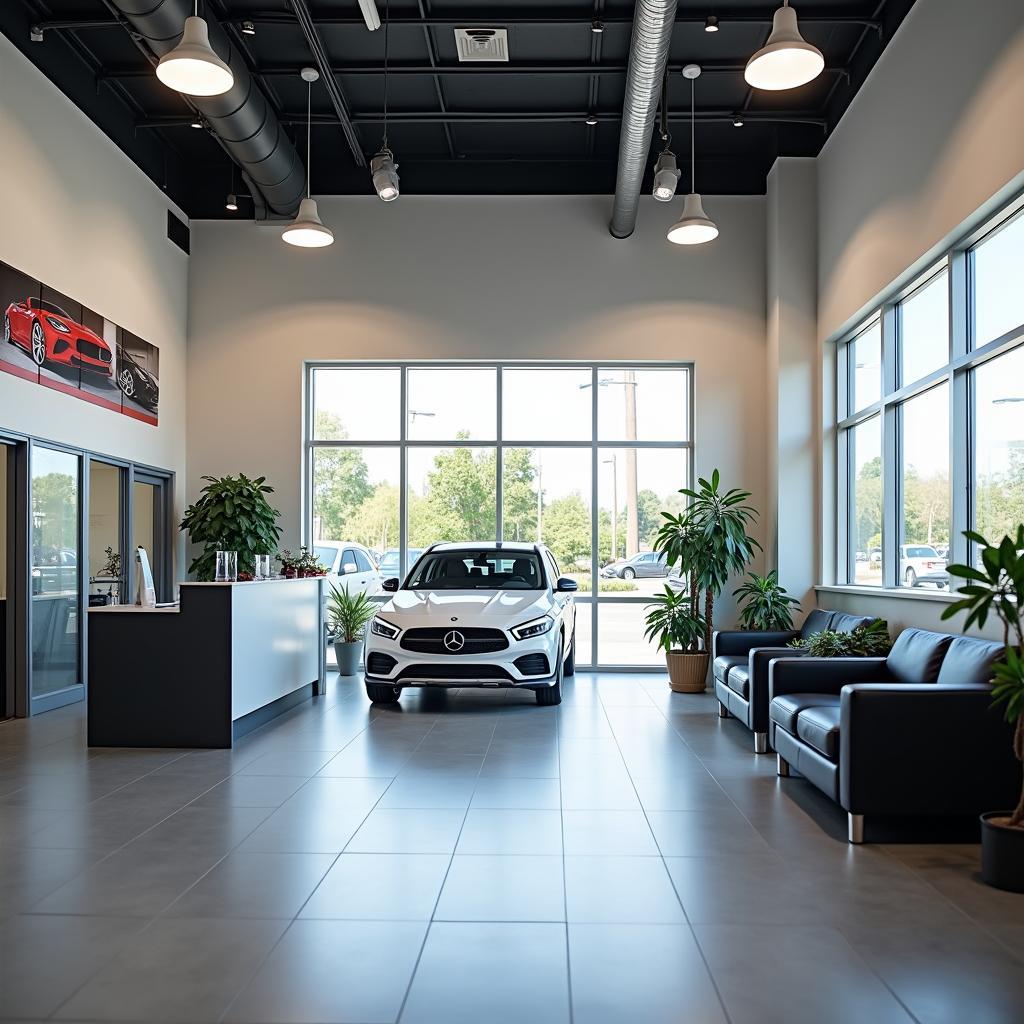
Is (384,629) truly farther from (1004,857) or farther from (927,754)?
(1004,857)

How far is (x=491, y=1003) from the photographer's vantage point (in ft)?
8.61

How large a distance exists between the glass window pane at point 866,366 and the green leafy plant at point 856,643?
2064 mm

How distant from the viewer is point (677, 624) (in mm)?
9102

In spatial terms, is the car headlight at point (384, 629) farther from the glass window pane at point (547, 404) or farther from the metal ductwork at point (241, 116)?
the metal ductwork at point (241, 116)

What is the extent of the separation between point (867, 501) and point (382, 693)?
13.7 ft

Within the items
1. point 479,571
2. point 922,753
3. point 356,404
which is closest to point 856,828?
point 922,753

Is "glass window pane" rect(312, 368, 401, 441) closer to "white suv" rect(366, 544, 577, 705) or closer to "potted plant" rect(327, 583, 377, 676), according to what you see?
"potted plant" rect(327, 583, 377, 676)

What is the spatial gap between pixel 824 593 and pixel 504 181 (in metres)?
5.13

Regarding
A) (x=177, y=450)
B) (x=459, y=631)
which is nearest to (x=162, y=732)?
(x=459, y=631)

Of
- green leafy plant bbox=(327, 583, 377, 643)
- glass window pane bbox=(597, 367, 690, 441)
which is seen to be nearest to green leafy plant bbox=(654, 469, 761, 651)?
glass window pane bbox=(597, 367, 690, 441)

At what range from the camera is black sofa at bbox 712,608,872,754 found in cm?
628

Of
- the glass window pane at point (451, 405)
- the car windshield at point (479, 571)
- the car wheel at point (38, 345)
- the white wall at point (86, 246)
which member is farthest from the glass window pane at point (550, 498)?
the car wheel at point (38, 345)

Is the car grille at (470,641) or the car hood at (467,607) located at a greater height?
the car hood at (467,607)

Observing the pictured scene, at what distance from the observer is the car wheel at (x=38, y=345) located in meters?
7.24
